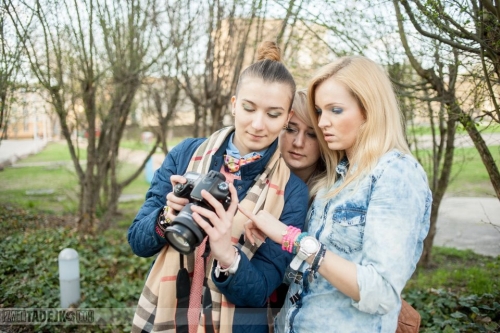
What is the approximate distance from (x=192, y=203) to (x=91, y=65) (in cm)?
505

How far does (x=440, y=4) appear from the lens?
295cm

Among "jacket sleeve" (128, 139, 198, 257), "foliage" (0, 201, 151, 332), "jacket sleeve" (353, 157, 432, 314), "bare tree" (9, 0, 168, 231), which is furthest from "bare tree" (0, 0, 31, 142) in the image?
"jacket sleeve" (353, 157, 432, 314)

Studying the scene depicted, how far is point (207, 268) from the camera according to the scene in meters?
1.92

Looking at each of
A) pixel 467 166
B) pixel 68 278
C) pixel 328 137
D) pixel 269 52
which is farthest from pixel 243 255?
pixel 467 166

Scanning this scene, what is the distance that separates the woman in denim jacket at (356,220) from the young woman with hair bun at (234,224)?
0.11 meters

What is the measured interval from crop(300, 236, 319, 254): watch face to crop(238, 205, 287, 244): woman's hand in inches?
3.4

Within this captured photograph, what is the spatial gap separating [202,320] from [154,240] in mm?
386

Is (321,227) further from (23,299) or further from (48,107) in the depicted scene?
(48,107)

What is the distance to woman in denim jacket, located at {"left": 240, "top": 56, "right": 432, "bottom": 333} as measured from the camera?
1.58m

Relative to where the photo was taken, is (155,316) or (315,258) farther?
(155,316)

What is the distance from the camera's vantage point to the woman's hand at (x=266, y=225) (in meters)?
1.70

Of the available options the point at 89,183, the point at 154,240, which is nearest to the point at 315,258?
the point at 154,240

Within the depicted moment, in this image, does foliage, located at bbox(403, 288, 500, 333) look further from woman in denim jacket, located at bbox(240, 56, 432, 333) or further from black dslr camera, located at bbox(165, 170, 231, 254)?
black dslr camera, located at bbox(165, 170, 231, 254)

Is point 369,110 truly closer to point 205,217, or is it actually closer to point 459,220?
point 205,217
